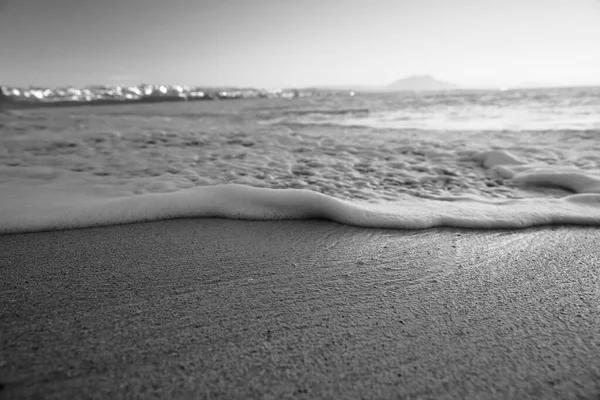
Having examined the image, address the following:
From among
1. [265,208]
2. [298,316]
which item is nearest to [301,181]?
[265,208]

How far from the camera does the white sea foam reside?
2162 millimetres

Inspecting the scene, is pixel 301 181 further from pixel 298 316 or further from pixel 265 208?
pixel 298 316

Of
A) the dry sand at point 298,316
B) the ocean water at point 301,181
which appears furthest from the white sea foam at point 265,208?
the dry sand at point 298,316

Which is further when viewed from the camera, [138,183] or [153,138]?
[153,138]

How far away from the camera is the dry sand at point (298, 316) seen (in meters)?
0.91

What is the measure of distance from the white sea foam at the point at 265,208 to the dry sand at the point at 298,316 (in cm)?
A: 21

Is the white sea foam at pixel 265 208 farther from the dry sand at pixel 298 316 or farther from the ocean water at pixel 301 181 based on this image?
the dry sand at pixel 298 316

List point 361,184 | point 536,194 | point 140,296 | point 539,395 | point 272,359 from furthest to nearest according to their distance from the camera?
point 361,184 < point 536,194 < point 140,296 < point 272,359 < point 539,395

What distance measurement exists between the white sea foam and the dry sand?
0.21 m

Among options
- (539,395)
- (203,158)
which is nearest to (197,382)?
(539,395)

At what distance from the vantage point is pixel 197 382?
35.3 inches

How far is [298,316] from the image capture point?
1216 mm

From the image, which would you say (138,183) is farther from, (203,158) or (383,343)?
(383,343)

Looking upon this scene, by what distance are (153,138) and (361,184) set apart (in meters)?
3.78
